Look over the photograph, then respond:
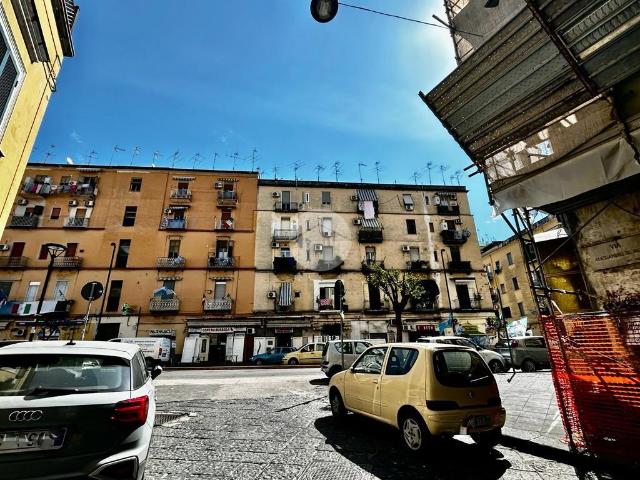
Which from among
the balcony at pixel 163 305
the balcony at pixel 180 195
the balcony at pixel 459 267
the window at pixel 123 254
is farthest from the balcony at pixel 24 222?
the balcony at pixel 459 267

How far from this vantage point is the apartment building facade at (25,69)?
5855 millimetres

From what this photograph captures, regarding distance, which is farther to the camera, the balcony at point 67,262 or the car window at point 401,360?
the balcony at point 67,262

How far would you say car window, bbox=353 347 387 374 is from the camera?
5512mm

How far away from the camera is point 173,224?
1107 inches

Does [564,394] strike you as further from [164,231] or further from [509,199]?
[164,231]

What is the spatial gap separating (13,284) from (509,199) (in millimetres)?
33851

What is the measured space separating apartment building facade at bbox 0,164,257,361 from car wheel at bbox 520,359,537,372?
19.1 metres

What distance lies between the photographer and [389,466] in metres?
3.96

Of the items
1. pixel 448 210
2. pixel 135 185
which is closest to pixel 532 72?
pixel 448 210

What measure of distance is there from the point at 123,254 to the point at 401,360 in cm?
2851

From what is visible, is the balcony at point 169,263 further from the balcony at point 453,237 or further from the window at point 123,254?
the balcony at point 453,237

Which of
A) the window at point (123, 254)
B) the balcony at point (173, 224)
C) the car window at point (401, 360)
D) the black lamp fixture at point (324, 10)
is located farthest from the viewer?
the balcony at point (173, 224)

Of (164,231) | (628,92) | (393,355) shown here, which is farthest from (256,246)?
(628,92)

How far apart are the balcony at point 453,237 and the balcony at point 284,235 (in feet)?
46.7
